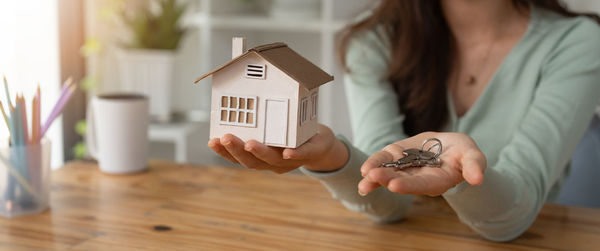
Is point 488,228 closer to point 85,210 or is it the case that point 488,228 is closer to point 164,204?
point 164,204

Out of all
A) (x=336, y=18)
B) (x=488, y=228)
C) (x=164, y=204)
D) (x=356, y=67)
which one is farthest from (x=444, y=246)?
(x=336, y=18)

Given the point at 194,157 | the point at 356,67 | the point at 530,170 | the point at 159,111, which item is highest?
the point at 356,67

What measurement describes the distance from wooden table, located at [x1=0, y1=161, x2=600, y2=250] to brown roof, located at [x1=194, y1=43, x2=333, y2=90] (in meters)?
0.25

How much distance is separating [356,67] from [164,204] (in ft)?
1.81

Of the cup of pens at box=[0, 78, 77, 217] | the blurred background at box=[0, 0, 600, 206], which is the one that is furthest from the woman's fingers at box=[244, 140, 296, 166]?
the blurred background at box=[0, 0, 600, 206]

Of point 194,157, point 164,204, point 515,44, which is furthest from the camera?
point 194,157

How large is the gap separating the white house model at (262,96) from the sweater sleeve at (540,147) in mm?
241

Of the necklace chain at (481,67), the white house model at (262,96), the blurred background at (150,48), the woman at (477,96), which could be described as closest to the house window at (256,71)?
the white house model at (262,96)

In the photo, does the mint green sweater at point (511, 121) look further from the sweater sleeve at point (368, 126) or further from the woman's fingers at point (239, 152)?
the woman's fingers at point (239, 152)

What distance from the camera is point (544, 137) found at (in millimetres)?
1041

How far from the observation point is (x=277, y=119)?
28.8 inches

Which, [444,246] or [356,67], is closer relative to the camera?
[444,246]

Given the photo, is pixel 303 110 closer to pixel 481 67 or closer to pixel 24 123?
pixel 24 123

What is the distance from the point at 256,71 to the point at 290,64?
1.7 inches
